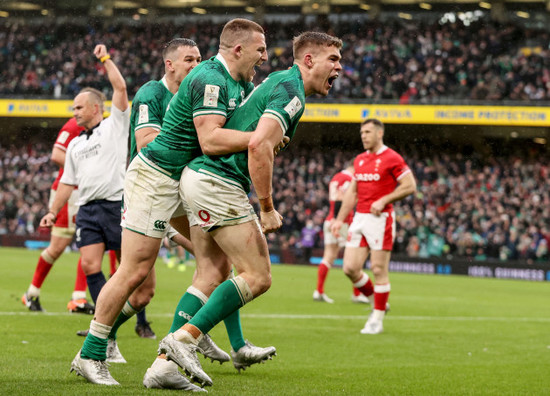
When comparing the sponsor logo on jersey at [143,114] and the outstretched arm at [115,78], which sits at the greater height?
the outstretched arm at [115,78]

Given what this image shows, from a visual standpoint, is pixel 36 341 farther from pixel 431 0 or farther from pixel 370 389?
pixel 431 0

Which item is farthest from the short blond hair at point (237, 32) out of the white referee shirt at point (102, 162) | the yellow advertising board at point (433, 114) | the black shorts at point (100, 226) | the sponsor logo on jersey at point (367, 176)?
Result: the yellow advertising board at point (433, 114)

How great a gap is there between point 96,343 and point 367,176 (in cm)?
566

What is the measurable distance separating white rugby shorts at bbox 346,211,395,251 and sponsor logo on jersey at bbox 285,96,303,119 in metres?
5.07

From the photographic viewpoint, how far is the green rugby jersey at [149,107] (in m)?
6.26

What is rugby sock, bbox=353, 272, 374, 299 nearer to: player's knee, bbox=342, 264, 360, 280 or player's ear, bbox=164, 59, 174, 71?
player's knee, bbox=342, 264, 360, 280

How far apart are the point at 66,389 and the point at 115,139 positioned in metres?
3.10

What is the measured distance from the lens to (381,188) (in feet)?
33.7

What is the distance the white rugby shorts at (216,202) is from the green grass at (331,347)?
103 centimetres

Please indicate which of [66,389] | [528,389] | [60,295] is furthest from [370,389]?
[60,295]

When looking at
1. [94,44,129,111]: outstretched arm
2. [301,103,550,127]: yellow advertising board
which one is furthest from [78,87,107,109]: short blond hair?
[301,103,550,127]: yellow advertising board

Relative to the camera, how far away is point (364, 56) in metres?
34.5

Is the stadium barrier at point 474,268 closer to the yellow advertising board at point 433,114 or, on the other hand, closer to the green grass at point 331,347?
the yellow advertising board at point 433,114

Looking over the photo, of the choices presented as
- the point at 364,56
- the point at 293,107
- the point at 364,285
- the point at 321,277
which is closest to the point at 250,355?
the point at 293,107
